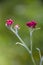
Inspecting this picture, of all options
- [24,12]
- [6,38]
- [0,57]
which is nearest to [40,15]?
[24,12]

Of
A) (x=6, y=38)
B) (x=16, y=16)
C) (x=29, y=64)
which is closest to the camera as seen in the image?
(x=29, y=64)

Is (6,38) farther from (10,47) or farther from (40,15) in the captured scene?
(40,15)

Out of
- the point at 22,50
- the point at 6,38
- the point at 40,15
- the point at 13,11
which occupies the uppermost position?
the point at 13,11

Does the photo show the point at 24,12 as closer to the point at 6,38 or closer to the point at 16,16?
the point at 16,16

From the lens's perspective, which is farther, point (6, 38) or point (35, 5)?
point (35, 5)

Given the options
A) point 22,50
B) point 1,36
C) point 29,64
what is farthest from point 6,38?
point 29,64

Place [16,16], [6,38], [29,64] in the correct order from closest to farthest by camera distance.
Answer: [29,64] → [6,38] → [16,16]

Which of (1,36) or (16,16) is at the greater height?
(16,16)
